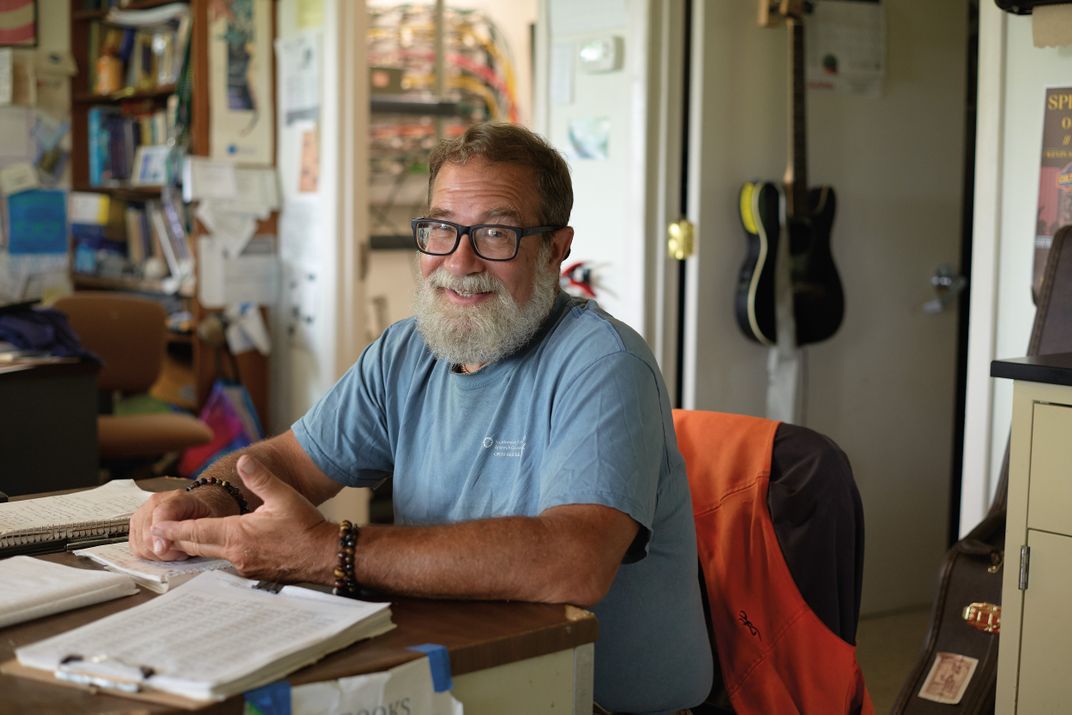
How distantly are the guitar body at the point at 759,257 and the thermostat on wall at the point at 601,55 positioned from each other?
1.62ft

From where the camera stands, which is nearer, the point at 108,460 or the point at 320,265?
the point at 108,460

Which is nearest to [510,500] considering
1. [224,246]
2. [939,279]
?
[939,279]

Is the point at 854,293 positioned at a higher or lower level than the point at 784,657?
higher

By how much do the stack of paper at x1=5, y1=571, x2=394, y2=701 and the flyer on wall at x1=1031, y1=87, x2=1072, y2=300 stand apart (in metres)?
1.90

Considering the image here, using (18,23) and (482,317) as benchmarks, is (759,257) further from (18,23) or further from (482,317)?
(18,23)

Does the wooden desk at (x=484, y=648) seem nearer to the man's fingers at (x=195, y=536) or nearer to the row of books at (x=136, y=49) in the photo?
the man's fingers at (x=195, y=536)

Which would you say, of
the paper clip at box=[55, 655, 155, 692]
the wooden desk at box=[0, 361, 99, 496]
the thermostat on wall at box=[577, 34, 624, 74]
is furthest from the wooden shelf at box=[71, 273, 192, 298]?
the paper clip at box=[55, 655, 155, 692]

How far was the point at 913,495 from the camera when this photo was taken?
144 inches

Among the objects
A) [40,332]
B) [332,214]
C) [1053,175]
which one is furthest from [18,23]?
[1053,175]

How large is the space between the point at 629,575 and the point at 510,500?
18cm

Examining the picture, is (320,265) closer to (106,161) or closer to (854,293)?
(106,161)

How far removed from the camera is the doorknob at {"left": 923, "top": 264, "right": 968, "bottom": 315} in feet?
11.7

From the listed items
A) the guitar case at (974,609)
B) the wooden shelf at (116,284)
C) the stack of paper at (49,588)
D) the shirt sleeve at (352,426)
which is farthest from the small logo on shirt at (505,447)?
the wooden shelf at (116,284)

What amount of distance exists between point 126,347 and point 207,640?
3.39 metres
